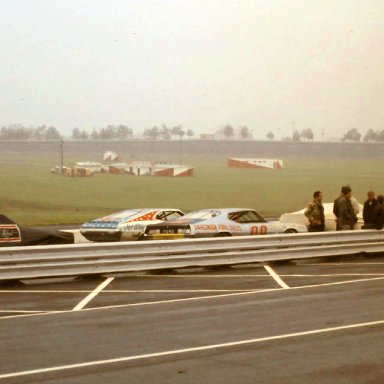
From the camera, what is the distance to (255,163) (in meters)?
47.9

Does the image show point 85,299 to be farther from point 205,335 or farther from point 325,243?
point 325,243

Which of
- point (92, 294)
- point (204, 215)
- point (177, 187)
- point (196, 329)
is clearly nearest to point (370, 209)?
point (204, 215)

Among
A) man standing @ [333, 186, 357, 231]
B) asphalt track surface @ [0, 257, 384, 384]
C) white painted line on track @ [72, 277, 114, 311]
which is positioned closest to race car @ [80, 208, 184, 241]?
man standing @ [333, 186, 357, 231]

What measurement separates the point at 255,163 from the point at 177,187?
538 cm

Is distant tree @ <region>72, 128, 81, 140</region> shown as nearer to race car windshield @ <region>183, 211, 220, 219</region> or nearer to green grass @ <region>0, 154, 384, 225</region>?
green grass @ <region>0, 154, 384, 225</region>

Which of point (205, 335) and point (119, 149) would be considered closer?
point (205, 335)

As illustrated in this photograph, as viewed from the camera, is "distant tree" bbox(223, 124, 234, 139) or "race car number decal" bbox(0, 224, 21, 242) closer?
"race car number decal" bbox(0, 224, 21, 242)

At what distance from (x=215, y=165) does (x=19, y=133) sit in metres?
9.88

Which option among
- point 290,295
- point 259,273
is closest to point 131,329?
point 290,295

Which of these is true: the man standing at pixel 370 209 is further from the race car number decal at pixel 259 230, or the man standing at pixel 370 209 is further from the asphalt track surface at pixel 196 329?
the asphalt track surface at pixel 196 329

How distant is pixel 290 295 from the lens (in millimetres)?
14602

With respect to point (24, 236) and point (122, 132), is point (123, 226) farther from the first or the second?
point (122, 132)

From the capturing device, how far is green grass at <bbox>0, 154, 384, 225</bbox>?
41312mm

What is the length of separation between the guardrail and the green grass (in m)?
21.2
